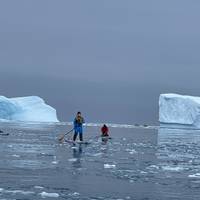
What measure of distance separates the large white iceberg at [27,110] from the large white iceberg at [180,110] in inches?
913

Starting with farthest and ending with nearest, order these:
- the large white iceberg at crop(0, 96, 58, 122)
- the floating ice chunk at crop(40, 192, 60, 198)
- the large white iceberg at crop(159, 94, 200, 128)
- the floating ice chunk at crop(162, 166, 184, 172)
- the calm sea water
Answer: the large white iceberg at crop(0, 96, 58, 122) → the large white iceberg at crop(159, 94, 200, 128) → the floating ice chunk at crop(162, 166, 184, 172) → the calm sea water → the floating ice chunk at crop(40, 192, 60, 198)

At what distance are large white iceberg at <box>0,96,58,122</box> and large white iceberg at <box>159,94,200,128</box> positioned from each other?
23.2 meters

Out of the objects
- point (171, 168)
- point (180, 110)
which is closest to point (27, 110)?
point (180, 110)

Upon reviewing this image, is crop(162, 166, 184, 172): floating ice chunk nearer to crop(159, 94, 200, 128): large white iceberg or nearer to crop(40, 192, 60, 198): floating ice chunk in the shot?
crop(40, 192, 60, 198): floating ice chunk

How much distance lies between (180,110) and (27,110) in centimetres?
2775

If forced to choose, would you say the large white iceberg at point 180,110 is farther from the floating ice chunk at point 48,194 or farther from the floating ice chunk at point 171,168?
the floating ice chunk at point 48,194

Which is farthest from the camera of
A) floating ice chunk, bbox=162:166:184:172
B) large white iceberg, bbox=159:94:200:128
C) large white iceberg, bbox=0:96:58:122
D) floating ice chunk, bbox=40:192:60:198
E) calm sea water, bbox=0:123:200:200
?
large white iceberg, bbox=0:96:58:122

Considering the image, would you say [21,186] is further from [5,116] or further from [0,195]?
[5,116]

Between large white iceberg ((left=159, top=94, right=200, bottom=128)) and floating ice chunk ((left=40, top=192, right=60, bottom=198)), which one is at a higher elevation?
large white iceberg ((left=159, top=94, right=200, bottom=128))

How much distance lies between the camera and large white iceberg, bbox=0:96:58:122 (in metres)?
84.4

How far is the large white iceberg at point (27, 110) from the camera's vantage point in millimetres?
84444

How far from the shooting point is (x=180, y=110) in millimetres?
82500

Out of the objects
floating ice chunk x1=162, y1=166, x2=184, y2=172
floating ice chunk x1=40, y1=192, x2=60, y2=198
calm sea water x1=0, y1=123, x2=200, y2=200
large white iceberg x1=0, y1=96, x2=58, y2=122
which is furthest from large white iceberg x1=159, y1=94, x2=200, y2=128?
floating ice chunk x1=40, y1=192, x2=60, y2=198

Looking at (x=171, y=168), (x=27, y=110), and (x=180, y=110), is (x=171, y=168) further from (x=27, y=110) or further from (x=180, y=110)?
(x=27, y=110)
